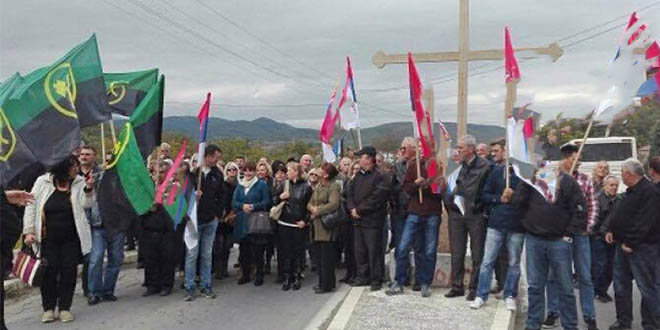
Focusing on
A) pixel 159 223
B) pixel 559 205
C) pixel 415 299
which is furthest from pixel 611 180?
pixel 159 223

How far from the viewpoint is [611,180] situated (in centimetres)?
775

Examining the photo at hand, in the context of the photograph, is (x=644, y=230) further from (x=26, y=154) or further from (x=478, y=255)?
(x=26, y=154)

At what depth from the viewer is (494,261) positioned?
681 centimetres

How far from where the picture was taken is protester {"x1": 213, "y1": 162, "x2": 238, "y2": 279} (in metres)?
9.02

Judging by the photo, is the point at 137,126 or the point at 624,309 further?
the point at 137,126

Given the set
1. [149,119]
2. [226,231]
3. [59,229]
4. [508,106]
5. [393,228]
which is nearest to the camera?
[59,229]

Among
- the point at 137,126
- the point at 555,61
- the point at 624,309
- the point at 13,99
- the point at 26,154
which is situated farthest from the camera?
the point at 555,61

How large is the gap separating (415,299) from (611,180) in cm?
302

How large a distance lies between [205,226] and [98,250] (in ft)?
4.45

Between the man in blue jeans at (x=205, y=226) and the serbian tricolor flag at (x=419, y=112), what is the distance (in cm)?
277

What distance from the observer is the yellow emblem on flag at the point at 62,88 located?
19.7 feet

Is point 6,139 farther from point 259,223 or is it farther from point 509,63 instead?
point 509,63

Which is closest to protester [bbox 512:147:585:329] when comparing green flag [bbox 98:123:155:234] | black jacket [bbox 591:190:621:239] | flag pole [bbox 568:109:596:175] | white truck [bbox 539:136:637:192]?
flag pole [bbox 568:109:596:175]

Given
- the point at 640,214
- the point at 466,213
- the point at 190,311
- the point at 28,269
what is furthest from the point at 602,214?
the point at 28,269
